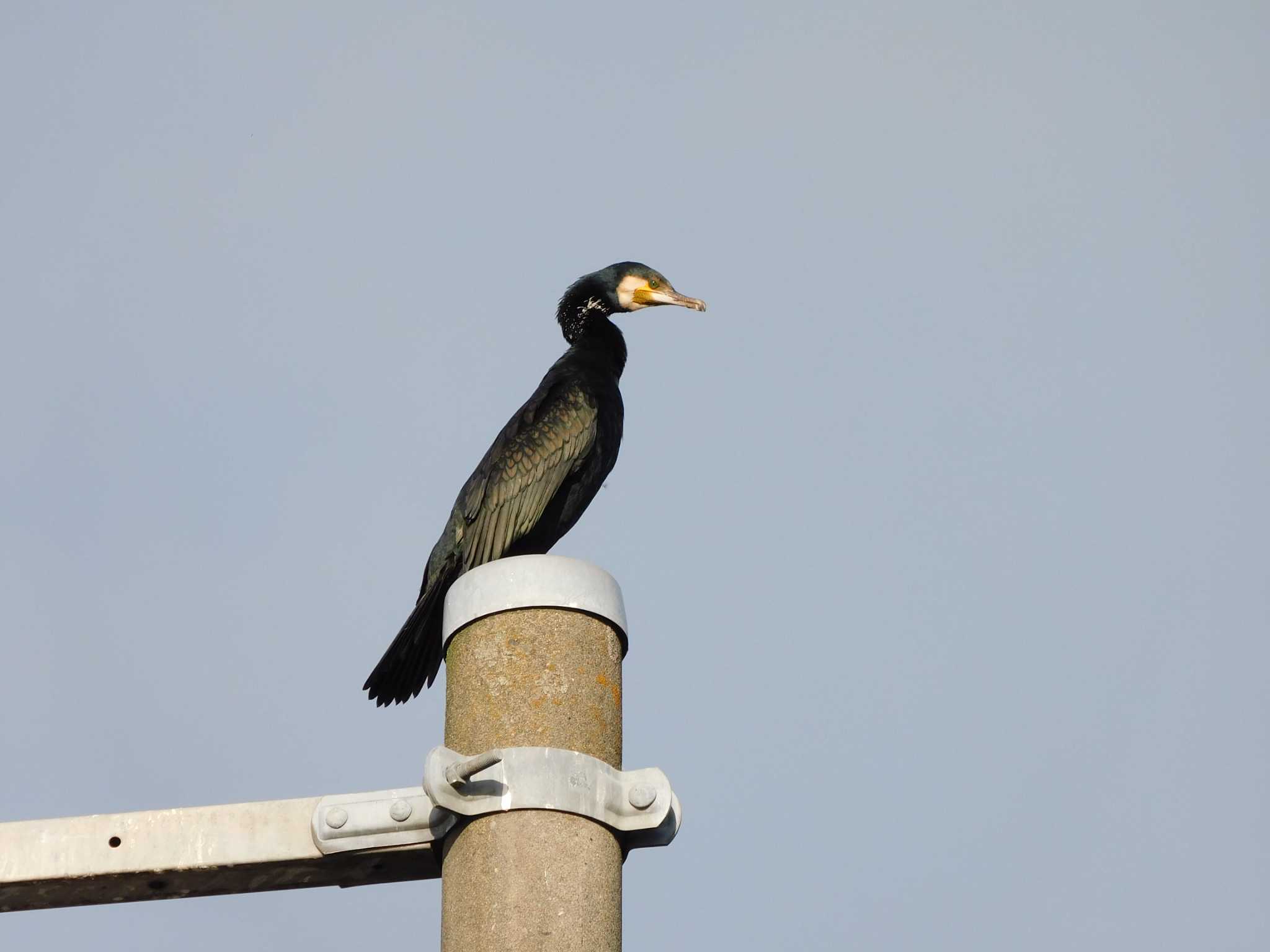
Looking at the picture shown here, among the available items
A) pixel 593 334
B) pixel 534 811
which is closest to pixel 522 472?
pixel 593 334

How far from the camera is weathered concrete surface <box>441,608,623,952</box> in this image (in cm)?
314

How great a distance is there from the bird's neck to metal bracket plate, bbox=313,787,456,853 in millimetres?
4179

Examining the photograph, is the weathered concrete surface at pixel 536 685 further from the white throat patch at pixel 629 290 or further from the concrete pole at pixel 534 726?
the white throat patch at pixel 629 290

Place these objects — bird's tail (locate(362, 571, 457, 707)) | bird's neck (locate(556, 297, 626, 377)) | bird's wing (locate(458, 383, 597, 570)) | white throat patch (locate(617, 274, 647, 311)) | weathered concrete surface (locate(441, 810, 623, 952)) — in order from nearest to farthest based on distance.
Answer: weathered concrete surface (locate(441, 810, 623, 952)), bird's tail (locate(362, 571, 457, 707)), bird's wing (locate(458, 383, 597, 570)), bird's neck (locate(556, 297, 626, 377)), white throat patch (locate(617, 274, 647, 311))

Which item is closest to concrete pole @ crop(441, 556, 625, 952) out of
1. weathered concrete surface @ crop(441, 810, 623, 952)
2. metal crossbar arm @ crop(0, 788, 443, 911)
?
weathered concrete surface @ crop(441, 810, 623, 952)

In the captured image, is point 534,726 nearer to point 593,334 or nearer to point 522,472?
point 522,472

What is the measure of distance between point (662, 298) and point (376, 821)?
506cm

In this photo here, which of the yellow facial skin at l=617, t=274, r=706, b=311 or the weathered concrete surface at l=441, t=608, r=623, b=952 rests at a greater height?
the yellow facial skin at l=617, t=274, r=706, b=311

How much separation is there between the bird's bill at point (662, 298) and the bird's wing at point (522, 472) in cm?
126

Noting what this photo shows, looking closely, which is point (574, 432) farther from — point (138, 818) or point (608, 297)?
point (138, 818)

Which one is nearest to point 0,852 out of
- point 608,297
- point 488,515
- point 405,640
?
point 405,640

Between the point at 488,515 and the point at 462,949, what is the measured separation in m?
3.41

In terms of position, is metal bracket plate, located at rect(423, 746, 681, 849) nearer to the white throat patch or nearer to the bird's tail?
the bird's tail

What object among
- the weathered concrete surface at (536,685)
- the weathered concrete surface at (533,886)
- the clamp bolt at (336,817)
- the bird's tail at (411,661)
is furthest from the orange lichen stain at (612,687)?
the bird's tail at (411,661)
